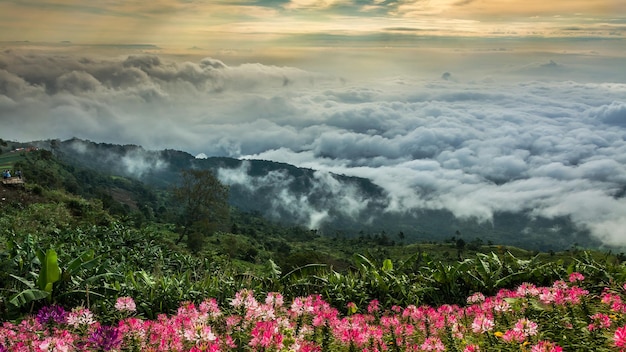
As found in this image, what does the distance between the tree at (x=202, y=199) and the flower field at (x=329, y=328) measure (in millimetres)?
65460

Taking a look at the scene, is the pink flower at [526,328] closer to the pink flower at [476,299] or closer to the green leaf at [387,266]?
the pink flower at [476,299]

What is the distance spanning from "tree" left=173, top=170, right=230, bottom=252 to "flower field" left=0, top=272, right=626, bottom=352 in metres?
65.5

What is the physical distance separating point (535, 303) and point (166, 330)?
3.59m

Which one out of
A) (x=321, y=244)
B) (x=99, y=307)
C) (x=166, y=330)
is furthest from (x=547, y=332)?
(x=321, y=244)

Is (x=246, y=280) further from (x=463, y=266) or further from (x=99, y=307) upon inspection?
(x=463, y=266)

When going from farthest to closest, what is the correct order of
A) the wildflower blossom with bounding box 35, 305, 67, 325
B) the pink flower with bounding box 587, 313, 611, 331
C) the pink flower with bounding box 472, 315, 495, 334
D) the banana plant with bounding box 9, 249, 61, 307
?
1. the banana plant with bounding box 9, 249, 61, 307
2. the wildflower blossom with bounding box 35, 305, 67, 325
3. the pink flower with bounding box 587, 313, 611, 331
4. the pink flower with bounding box 472, 315, 495, 334

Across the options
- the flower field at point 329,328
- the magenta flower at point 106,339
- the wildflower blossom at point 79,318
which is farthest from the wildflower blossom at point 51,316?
the magenta flower at point 106,339

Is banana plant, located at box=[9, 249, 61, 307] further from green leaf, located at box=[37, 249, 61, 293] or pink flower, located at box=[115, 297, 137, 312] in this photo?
pink flower, located at box=[115, 297, 137, 312]

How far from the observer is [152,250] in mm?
→ 13039

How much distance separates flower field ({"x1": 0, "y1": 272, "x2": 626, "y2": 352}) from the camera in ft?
12.2

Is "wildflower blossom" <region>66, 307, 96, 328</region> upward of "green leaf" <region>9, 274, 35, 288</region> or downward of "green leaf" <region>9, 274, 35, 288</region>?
upward

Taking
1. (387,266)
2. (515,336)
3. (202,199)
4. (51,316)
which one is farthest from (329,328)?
(202,199)

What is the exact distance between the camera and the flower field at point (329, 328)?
12.2 ft

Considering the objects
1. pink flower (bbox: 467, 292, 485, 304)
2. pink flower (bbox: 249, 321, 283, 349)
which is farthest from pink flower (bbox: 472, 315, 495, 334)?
pink flower (bbox: 467, 292, 485, 304)
